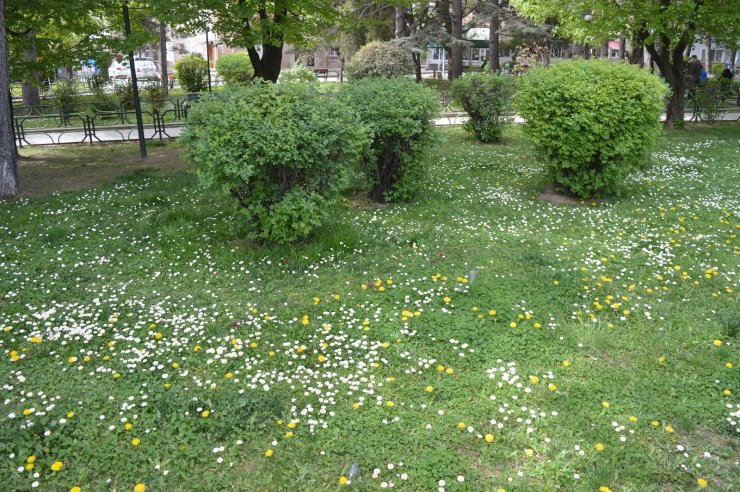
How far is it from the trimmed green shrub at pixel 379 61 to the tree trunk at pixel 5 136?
14.6 metres

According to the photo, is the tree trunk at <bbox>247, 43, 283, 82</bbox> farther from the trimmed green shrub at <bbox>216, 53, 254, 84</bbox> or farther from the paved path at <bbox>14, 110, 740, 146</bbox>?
the trimmed green shrub at <bbox>216, 53, 254, 84</bbox>

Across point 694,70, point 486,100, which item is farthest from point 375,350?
point 694,70

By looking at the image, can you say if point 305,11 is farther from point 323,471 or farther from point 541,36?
point 541,36

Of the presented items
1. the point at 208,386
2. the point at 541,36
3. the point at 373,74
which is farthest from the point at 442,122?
the point at 208,386

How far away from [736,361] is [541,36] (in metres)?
24.3

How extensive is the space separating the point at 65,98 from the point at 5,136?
37.8 ft

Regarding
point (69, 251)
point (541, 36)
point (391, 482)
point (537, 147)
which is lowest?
point (391, 482)

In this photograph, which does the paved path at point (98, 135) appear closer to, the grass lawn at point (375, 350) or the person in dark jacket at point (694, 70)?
the person in dark jacket at point (694, 70)

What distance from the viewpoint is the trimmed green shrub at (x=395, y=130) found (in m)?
7.50

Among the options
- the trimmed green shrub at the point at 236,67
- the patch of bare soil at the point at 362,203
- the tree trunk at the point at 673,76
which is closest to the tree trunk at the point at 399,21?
the trimmed green shrub at the point at 236,67

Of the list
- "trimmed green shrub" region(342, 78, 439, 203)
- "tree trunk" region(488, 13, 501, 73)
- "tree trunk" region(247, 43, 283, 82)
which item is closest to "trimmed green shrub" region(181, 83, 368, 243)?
"trimmed green shrub" region(342, 78, 439, 203)

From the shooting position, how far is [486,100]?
41.7ft

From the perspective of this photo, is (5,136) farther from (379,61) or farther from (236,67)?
(236,67)

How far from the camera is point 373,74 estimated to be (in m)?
22.0
